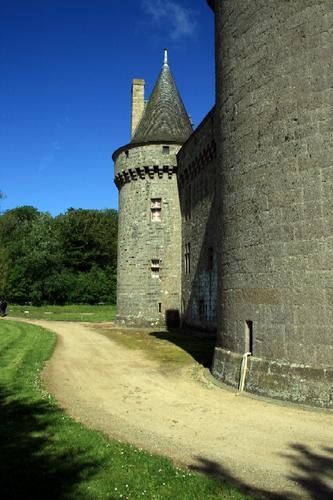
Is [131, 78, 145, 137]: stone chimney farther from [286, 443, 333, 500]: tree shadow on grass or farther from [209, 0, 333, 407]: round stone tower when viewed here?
[286, 443, 333, 500]: tree shadow on grass

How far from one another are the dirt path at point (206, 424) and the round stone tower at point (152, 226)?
43.7ft

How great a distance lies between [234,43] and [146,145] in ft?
50.5

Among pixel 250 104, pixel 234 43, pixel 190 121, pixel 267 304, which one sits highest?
pixel 190 121

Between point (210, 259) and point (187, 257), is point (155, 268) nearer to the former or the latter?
point (187, 257)

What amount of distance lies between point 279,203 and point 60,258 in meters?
44.3

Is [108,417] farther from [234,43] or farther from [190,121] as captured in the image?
[190,121]

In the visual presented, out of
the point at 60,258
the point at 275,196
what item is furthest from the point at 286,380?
the point at 60,258

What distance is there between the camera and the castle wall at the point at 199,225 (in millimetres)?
19297

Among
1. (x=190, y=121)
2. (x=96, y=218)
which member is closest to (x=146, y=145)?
(x=190, y=121)

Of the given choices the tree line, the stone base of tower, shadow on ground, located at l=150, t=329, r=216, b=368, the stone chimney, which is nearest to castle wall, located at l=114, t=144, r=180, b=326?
shadow on ground, located at l=150, t=329, r=216, b=368

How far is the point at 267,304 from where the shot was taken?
8.77 m

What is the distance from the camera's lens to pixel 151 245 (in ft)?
82.0

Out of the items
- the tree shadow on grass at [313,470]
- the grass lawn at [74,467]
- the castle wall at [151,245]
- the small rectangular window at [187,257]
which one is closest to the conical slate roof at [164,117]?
the castle wall at [151,245]

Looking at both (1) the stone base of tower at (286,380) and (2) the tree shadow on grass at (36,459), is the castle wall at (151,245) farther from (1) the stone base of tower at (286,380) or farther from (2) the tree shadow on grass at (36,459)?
(2) the tree shadow on grass at (36,459)
